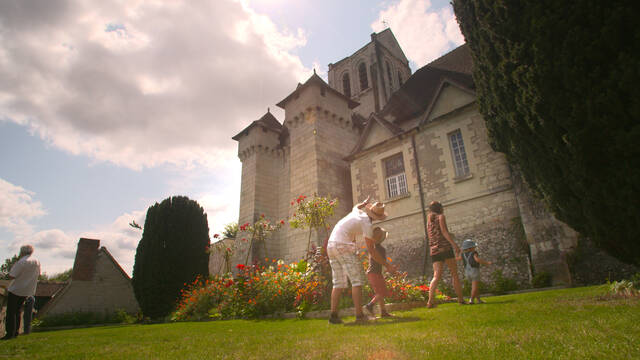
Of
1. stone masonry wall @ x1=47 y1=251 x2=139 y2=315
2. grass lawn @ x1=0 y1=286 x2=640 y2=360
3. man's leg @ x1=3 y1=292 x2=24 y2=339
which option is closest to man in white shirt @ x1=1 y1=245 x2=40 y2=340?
man's leg @ x1=3 y1=292 x2=24 y2=339

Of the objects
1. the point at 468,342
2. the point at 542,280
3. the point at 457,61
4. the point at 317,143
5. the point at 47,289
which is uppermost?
the point at 457,61

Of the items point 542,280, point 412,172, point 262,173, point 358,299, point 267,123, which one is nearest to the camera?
point 358,299

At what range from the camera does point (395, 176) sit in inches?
531

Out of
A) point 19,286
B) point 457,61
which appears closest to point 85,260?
point 19,286

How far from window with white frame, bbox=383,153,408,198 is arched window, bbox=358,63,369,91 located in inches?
618

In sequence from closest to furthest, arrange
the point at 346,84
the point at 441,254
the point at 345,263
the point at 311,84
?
1. the point at 345,263
2. the point at 441,254
3. the point at 311,84
4. the point at 346,84

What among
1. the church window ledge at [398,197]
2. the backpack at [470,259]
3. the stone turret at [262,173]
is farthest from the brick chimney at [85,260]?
the backpack at [470,259]

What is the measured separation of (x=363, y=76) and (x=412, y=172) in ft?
59.2

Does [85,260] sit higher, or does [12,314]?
[85,260]

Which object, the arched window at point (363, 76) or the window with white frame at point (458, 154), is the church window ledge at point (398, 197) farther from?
the arched window at point (363, 76)

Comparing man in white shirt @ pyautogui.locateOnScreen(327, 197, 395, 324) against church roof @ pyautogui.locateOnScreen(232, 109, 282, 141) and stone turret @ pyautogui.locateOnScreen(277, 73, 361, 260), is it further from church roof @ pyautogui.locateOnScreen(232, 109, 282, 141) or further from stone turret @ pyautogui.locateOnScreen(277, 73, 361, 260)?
church roof @ pyautogui.locateOnScreen(232, 109, 282, 141)

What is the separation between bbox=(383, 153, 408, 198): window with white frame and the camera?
1316 cm

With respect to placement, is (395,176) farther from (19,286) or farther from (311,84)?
(19,286)

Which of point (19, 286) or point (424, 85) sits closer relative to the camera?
point (19, 286)
